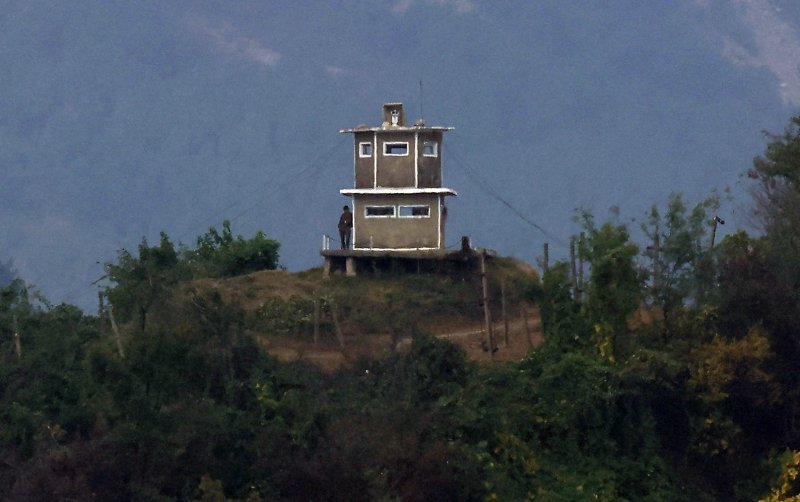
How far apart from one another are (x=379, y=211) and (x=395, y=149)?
1.50 meters

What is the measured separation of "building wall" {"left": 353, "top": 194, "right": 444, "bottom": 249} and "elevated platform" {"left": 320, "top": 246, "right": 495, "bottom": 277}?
0.48 metres

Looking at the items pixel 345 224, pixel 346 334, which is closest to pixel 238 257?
pixel 345 224

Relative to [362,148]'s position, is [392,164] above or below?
below

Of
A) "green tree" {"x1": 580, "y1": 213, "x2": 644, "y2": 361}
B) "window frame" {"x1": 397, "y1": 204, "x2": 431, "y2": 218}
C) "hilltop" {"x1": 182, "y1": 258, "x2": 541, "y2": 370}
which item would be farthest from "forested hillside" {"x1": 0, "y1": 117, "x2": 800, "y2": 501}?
"window frame" {"x1": 397, "y1": 204, "x2": 431, "y2": 218}

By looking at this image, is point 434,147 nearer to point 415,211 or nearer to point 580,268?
point 415,211

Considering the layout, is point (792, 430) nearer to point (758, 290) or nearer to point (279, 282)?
point (758, 290)

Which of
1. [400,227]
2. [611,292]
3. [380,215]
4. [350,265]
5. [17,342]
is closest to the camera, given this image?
[611,292]

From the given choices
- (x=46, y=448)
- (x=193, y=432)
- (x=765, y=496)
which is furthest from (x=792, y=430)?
(x=46, y=448)

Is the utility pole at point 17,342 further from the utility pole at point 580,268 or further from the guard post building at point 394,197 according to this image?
the utility pole at point 580,268

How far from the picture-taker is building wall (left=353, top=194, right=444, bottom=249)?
40.0 metres

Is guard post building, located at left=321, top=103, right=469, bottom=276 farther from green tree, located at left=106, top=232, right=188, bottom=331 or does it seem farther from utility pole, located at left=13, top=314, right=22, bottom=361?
utility pole, located at left=13, top=314, right=22, bottom=361

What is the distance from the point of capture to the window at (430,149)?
40.6 m

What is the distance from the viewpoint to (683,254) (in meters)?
32.7

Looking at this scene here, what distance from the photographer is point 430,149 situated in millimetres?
40750
